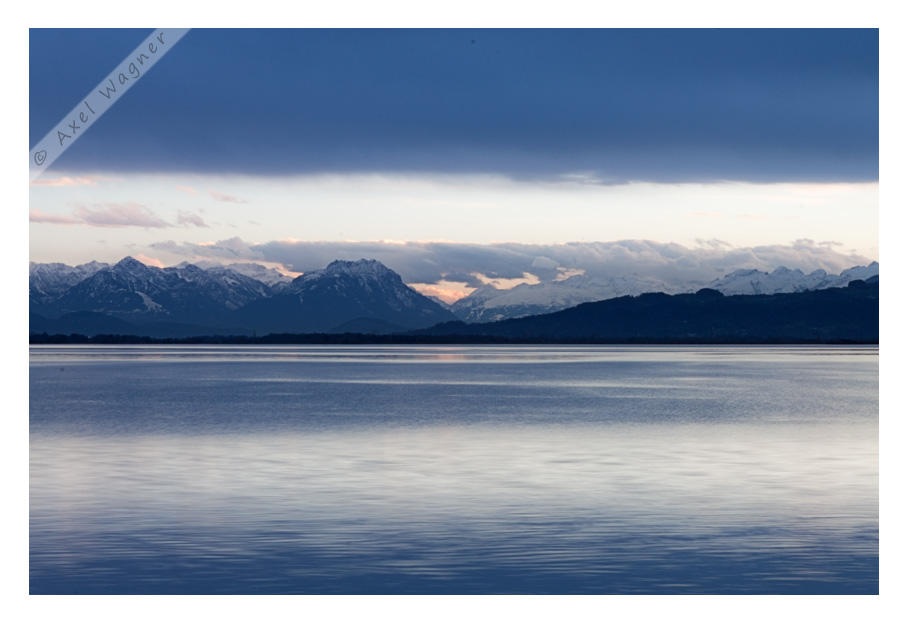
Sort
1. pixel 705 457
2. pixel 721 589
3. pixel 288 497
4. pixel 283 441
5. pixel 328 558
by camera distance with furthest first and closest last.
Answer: pixel 283 441
pixel 705 457
pixel 288 497
pixel 328 558
pixel 721 589

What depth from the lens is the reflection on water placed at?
17.8 m

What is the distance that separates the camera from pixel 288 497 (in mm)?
25172

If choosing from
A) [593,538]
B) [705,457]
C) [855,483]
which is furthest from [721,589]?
[705,457]

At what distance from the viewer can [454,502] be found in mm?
24609

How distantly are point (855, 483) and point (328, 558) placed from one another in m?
14.9

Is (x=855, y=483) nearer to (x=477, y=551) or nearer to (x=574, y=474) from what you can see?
(x=574, y=474)

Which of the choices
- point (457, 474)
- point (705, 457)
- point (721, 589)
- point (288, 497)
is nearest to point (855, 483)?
point (705, 457)

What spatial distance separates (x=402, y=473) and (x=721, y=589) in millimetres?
13615

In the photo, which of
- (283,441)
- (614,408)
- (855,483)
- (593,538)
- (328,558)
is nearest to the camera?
(328,558)

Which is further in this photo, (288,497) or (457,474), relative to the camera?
(457,474)

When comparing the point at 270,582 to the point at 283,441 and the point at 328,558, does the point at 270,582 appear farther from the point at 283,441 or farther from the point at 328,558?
the point at 283,441

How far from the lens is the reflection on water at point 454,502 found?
17.8 meters

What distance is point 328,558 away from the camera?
1881 centimetres

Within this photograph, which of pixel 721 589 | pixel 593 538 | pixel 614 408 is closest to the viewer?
pixel 721 589
